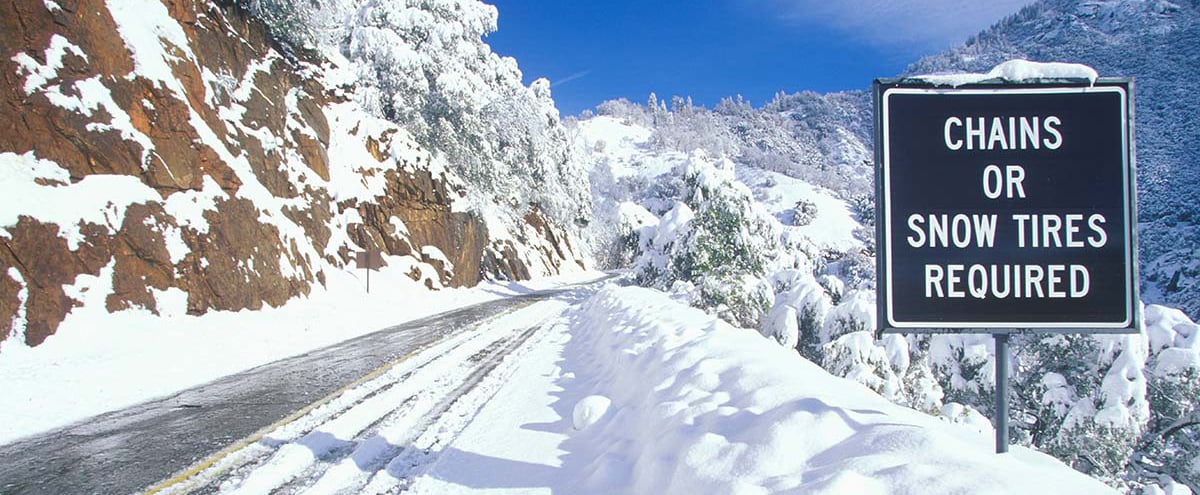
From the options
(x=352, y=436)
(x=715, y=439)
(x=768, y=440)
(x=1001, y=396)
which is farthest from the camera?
(x=352, y=436)

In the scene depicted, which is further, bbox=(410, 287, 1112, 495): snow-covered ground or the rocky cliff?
the rocky cliff

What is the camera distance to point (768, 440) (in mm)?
3480

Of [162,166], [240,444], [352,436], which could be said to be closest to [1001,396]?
[352,436]

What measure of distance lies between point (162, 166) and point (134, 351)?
17.3 feet

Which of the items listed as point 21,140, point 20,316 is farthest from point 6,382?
point 21,140

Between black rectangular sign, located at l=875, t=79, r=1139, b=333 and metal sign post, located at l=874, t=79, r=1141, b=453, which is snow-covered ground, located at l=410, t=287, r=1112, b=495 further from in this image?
black rectangular sign, located at l=875, t=79, r=1139, b=333

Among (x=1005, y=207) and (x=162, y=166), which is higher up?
(x=162, y=166)

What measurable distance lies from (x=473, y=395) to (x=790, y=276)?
947 cm

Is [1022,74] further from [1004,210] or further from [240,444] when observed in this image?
[240,444]

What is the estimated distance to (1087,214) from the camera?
3049 mm

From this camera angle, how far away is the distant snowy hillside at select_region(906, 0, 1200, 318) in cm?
3642

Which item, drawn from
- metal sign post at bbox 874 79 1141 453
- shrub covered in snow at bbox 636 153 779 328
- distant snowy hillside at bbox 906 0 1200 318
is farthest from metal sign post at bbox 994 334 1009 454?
shrub covered in snow at bbox 636 153 779 328

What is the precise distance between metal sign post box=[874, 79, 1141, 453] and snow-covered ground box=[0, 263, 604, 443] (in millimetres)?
8027

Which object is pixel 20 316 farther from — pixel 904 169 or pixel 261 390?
pixel 904 169
